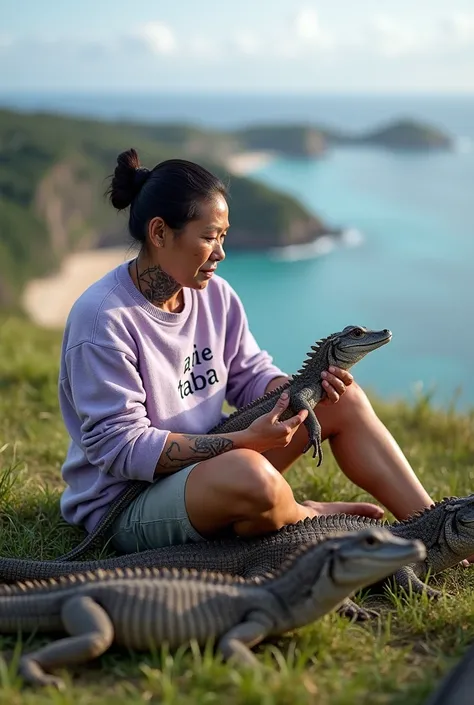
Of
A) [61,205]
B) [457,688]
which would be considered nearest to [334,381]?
[457,688]

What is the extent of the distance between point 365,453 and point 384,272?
46512mm

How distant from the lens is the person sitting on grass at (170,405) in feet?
10.6

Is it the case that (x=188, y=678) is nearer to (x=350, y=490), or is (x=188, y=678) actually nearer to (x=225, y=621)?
(x=225, y=621)

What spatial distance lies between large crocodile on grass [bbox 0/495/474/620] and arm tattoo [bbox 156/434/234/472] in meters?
0.33

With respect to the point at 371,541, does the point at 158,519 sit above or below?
below

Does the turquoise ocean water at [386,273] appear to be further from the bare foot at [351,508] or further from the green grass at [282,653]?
the bare foot at [351,508]

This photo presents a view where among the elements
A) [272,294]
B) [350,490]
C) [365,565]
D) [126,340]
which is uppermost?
[126,340]

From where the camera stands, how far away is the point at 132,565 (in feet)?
10.7

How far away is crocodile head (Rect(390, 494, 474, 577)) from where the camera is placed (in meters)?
3.50

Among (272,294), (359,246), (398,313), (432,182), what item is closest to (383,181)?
(432,182)

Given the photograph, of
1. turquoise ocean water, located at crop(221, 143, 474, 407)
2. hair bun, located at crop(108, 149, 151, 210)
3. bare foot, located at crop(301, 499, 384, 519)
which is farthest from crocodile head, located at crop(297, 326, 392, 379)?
turquoise ocean water, located at crop(221, 143, 474, 407)

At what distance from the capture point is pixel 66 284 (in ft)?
177

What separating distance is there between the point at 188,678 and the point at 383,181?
238 feet

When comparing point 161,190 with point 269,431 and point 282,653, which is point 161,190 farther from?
point 282,653
